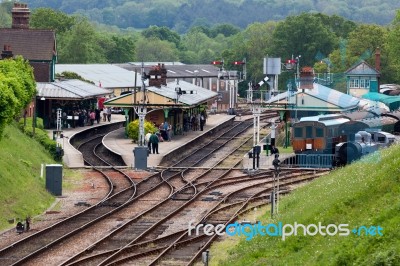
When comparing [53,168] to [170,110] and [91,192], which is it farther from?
[170,110]

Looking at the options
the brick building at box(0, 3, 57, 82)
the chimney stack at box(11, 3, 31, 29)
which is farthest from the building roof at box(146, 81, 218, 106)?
the chimney stack at box(11, 3, 31, 29)

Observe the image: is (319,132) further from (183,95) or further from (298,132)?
(183,95)

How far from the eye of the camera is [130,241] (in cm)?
2889

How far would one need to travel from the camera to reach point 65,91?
219 feet

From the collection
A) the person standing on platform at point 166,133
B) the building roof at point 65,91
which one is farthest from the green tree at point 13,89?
the building roof at point 65,91

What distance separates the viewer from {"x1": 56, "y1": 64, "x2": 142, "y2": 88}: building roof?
9694cm

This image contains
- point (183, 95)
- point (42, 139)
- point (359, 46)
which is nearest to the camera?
point (42, 139)

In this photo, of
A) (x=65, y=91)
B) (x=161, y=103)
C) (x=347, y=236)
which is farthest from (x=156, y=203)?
(x=65, y=91)

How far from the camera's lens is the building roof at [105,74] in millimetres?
96938

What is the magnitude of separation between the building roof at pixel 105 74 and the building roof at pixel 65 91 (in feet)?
63.6

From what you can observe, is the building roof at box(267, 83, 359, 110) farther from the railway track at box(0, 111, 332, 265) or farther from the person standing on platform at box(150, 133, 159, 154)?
the person standing on platform at box(150, 133, 159, 154)

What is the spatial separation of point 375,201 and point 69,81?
57026mm

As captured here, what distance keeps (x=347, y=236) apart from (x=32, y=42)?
181 ft

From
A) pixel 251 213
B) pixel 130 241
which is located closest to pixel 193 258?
pixel 130 241
